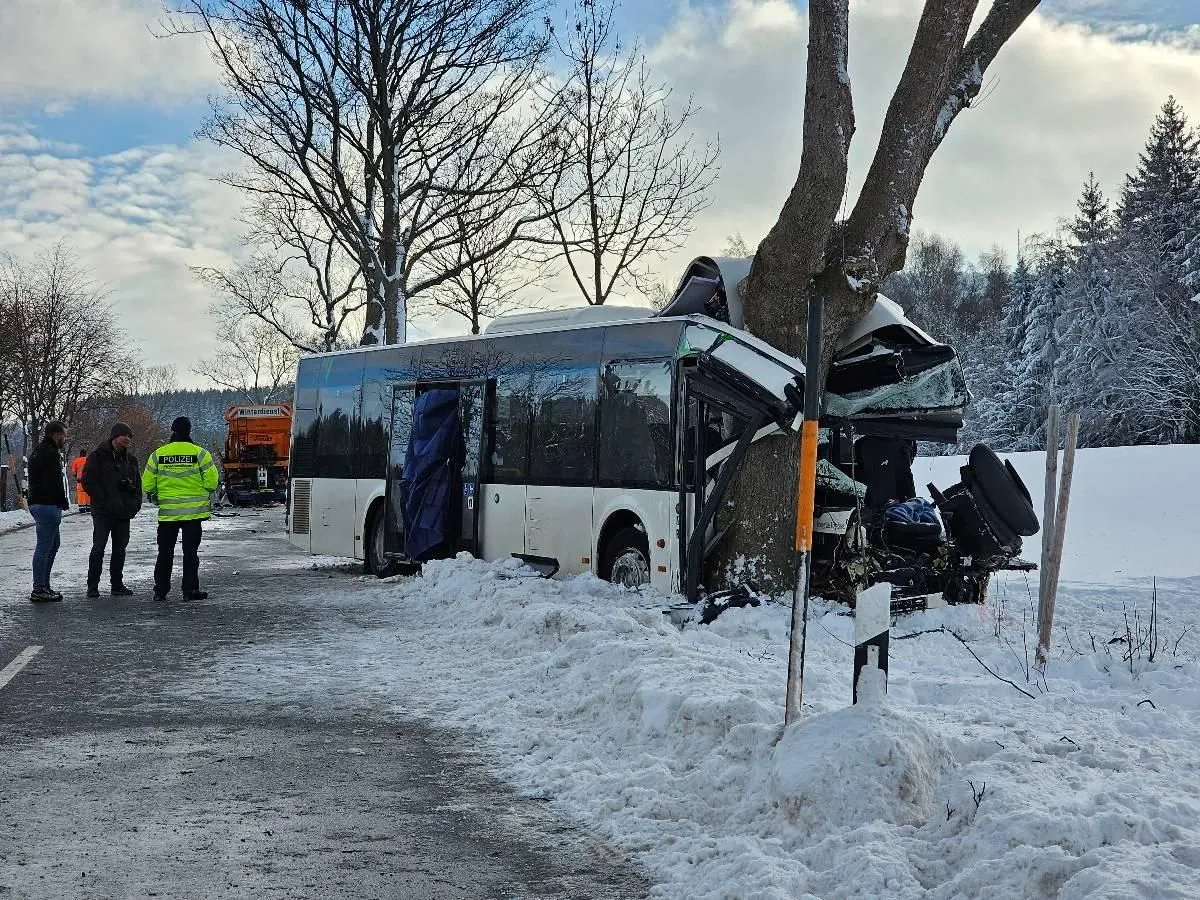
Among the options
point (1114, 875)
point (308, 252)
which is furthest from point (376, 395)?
point (308, 252)

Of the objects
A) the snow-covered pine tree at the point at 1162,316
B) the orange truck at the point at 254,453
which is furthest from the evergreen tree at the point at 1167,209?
the orange truck at the point at 254,453

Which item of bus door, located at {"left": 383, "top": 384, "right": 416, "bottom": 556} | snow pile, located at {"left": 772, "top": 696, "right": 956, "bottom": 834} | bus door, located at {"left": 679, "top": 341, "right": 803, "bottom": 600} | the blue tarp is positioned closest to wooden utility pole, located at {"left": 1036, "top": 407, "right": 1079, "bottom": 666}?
bus door, located at {"left": 679, "top": 341, "right": 803, "bottom": 600}

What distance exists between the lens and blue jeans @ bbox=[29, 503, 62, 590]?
13375mm

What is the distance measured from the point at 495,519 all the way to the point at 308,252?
25547 mm

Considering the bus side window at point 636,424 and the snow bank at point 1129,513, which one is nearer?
the bus side window at point 636,424

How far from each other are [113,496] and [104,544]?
1.98 feet

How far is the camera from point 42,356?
47.7 m

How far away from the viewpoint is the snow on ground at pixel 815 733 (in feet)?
14.3

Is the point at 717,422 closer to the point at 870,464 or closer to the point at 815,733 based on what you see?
the point at 870,464

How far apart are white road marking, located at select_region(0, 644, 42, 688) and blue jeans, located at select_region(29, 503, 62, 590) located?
3246 mm

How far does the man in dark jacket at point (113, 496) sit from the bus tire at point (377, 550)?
12.2 ft

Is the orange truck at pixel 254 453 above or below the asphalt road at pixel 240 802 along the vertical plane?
above

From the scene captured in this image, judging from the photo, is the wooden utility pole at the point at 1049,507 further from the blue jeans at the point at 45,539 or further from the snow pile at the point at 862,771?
the blue jeans at the point at 45,539

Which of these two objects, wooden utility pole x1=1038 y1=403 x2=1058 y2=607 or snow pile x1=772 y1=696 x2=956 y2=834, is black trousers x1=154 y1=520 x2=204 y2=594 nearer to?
wooden utility pole x1=1038 y1=403 x2=1058 y2=607
